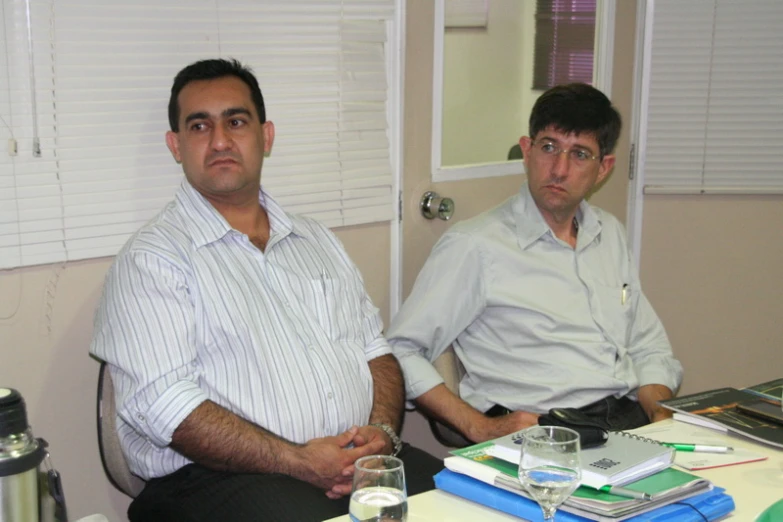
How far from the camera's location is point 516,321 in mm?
2580

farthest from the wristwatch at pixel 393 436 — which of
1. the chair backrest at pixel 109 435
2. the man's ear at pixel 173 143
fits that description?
the man's ear at pixel 173 143

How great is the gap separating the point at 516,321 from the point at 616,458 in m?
1.02

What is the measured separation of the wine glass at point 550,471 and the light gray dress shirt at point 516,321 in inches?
43.4

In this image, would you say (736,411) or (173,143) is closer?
(736,411)

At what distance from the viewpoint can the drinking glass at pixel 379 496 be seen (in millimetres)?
1293

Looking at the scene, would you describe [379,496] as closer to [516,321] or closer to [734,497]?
[734,497]

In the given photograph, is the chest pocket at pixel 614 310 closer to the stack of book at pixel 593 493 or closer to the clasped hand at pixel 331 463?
the clasped hand at pixel 331 463

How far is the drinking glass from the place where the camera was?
1.29 m

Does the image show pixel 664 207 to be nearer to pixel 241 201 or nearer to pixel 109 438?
pixel 241 201

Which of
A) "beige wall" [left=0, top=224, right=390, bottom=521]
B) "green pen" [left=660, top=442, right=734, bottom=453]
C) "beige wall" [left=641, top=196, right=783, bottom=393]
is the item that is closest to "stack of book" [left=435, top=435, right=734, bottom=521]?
"green pen" [left=660, top=442, right=734, bottom=453]

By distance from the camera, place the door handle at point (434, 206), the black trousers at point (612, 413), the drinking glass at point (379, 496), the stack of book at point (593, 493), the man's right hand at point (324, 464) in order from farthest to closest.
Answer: the door handle at point (434, 206)
the black trousers at point (612, 413)
the man's right hand at point (324, 464)
the stack of book at point (593, 493)
the drinking glass at point (379, 496)

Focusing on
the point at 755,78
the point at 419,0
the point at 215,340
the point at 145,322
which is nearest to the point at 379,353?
the point at 215,340

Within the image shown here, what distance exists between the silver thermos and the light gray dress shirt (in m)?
1.46

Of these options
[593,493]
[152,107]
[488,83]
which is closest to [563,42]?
[488,83]
